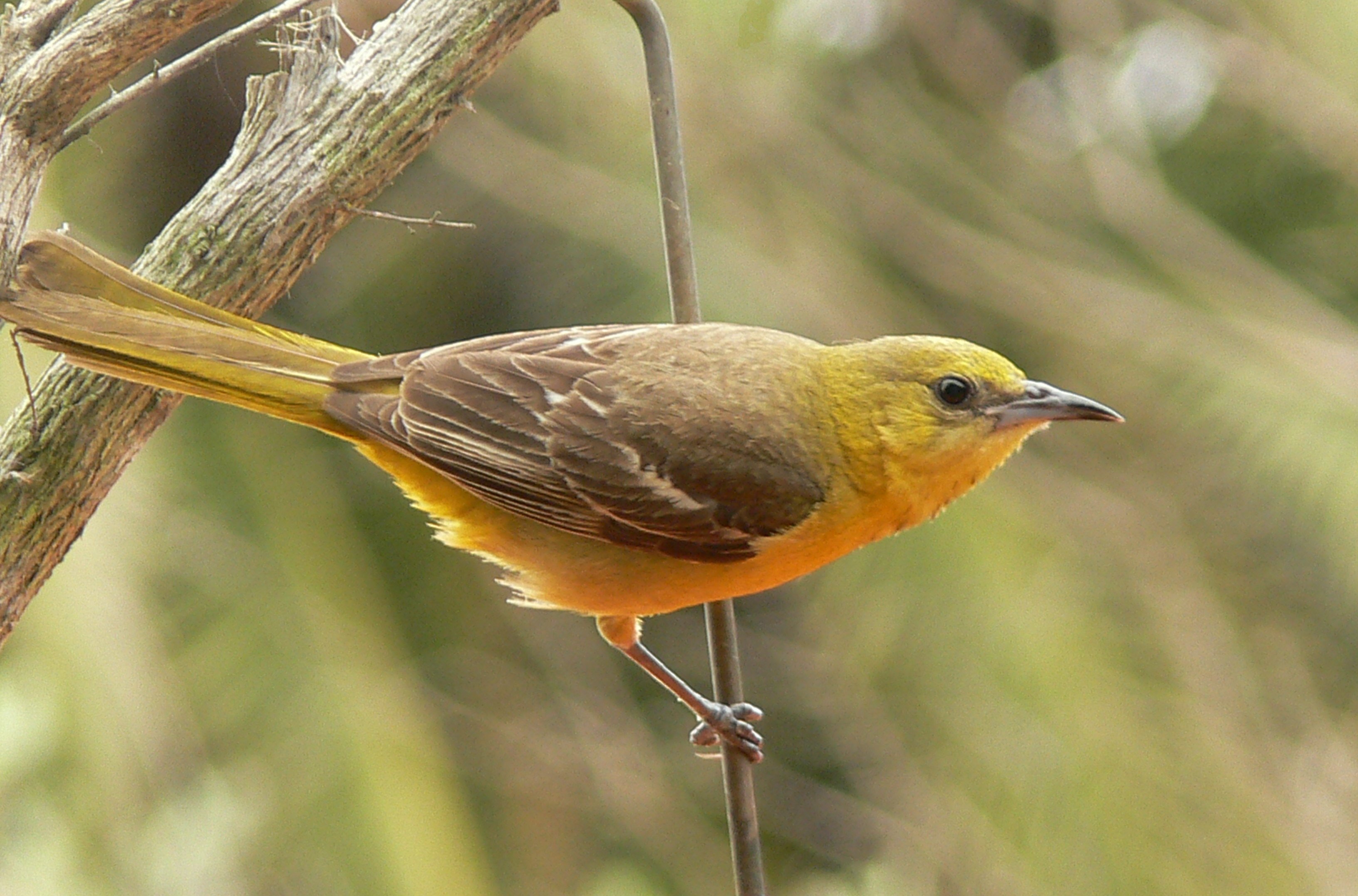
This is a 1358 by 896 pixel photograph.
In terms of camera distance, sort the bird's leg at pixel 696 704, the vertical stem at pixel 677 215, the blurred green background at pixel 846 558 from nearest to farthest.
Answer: the vertical stem at pixel 677 215 → the bird's leg at pixel 696 704 → the blurred green background at pixel 846 558

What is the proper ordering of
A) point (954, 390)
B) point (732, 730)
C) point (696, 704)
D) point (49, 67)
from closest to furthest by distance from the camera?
point (49, 67) < point (954, 390) < point (732, 730) < point (696, 704)

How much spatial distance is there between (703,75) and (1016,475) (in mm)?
2447

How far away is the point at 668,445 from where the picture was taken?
350 cm

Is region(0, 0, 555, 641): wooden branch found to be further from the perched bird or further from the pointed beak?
the pointed beak

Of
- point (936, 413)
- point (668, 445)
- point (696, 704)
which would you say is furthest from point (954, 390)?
point (696, 704)

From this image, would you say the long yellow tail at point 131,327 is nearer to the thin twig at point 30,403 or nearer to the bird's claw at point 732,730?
the thin twig at point 30,403

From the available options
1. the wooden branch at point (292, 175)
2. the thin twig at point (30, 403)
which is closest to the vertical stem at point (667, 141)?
the wooden branch at point (292, 175)

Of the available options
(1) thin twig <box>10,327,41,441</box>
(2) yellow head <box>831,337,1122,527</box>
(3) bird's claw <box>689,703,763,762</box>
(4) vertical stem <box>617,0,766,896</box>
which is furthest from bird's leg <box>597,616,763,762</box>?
(1) thin twig <box>10,327,41,441</box>

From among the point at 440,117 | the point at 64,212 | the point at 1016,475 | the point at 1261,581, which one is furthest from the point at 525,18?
the point at 1261,581

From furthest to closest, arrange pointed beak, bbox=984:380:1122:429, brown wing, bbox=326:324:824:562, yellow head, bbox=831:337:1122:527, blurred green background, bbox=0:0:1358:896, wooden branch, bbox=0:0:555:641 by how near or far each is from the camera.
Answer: blurred green background, bbox=0:0:1358:896 < brown wing, bbox=326:324:824:562 < yellow head, bbox=831:337:1122:527 < pointed beak, bbox=984:380:1122:429 < wooden branch, bbox=0:0:555:641

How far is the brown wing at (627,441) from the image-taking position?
11.3ft

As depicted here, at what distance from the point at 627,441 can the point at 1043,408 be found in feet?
3.30

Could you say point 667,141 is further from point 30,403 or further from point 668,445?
point 30,403

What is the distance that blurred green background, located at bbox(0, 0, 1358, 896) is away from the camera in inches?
214
